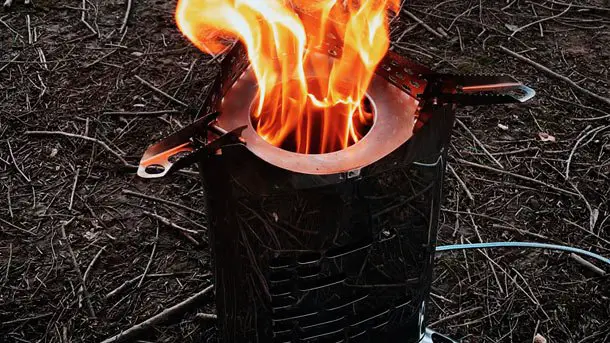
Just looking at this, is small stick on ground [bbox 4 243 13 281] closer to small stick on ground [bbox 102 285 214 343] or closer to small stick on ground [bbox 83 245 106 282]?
small stick on ground [bbox 83 245 106 282]

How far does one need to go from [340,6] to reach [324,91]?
0.93 feet

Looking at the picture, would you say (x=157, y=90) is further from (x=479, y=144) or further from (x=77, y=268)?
(x=479, y=144)

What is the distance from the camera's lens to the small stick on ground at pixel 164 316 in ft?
7.09

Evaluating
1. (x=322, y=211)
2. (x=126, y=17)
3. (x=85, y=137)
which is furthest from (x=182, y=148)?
(x=126, y=17)

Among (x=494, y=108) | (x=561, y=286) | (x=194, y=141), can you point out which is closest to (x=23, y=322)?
(x=194, y=141)

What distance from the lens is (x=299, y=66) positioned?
1.61 meters

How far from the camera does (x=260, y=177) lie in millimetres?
1404

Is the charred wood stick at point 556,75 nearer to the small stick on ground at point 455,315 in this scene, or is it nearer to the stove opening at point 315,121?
the small stick on ground at point 455,315

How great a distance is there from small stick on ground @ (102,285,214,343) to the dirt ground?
0.04m

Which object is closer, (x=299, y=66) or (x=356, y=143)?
(x=356, y=143)

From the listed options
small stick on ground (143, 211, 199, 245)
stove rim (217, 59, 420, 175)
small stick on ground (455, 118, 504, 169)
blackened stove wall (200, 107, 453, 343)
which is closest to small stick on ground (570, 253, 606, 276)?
small stick on ground (455, 118, 504, 169)

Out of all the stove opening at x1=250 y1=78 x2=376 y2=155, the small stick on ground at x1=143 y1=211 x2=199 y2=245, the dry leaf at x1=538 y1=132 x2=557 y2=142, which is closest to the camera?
the stove opening at x1=250 y1=78 x2=376 y2=155

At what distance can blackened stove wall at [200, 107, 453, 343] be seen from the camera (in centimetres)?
144

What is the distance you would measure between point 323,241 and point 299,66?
399 millimetres
